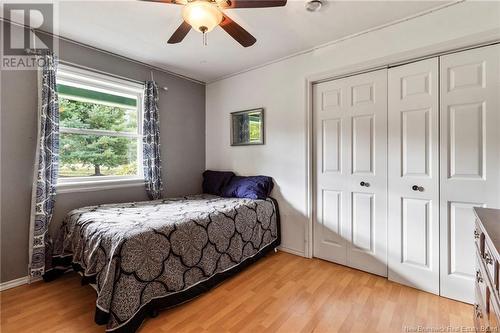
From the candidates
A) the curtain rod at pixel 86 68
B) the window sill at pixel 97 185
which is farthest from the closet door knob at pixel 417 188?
the curtain rod at pixel 86 68

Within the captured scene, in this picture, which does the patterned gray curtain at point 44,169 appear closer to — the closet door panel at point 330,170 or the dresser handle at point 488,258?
the closet door panel at point 330,170

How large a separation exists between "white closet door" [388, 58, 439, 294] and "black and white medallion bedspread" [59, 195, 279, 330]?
4.54ft

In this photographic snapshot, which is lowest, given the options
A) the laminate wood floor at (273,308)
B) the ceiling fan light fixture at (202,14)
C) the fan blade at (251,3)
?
the laminate wood floor at (273,308)

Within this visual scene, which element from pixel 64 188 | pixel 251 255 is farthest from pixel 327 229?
pixel 64 188

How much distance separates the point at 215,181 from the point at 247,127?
922mm

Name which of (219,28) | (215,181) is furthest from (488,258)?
(215,181)

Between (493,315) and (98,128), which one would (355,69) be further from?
(98,128)

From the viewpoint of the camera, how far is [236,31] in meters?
1.65

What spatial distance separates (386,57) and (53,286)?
377 centimetres

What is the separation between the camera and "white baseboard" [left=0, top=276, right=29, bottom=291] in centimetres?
208

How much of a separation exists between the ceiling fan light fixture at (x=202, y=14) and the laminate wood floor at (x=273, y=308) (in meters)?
1.99

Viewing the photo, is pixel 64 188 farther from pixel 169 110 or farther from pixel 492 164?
pixel 492 164

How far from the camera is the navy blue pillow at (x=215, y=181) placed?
3.37m

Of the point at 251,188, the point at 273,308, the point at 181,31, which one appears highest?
the point at 181,31
